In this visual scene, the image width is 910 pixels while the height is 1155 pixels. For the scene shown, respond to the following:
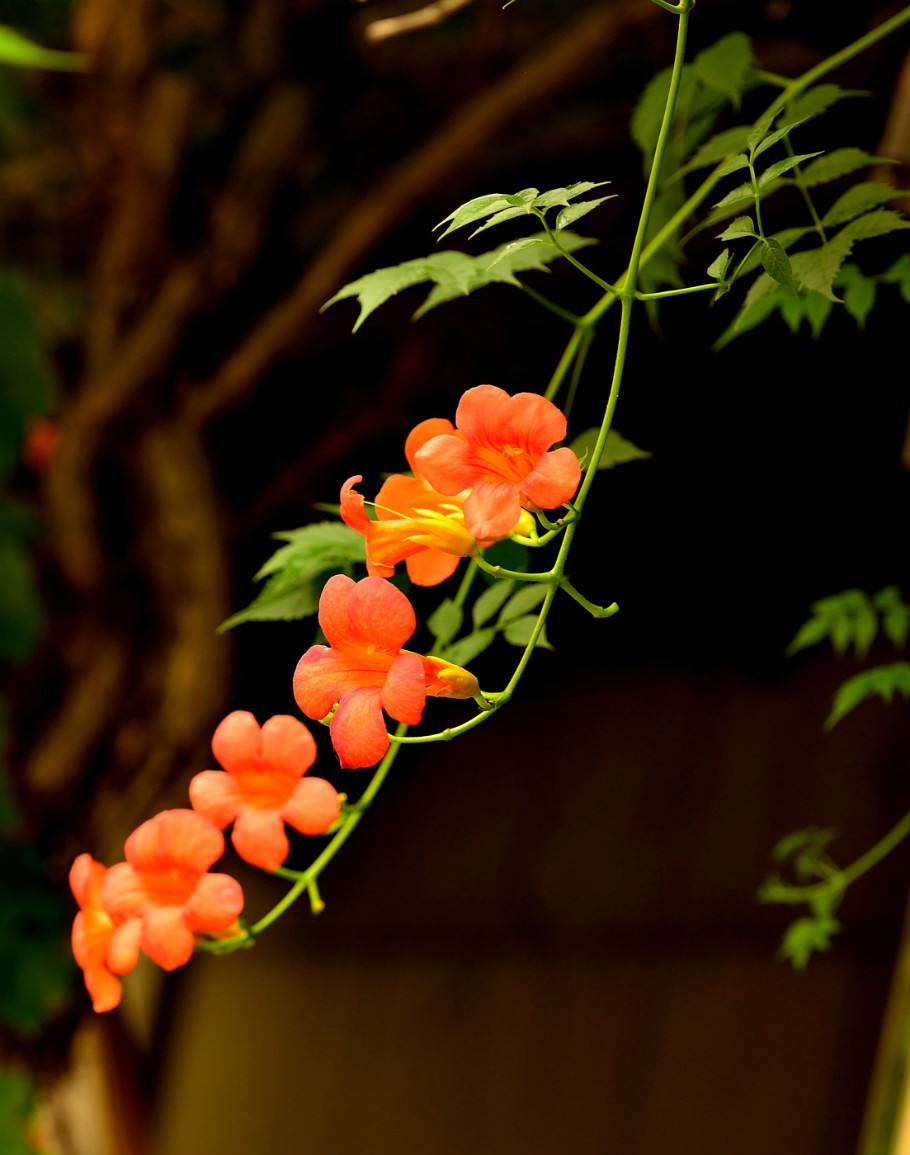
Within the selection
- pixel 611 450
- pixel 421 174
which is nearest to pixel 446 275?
pixel 611 450

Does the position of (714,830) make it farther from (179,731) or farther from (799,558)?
(179,731)

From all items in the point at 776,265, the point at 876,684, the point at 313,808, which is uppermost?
the point at 776,265

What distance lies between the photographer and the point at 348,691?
19.1 inches

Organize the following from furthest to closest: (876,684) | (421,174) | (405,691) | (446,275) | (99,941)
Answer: (421,174) < (876,684) < (446,275) < (99,941) < (405,691)

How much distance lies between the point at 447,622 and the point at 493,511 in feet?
0.77

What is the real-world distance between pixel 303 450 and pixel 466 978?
2.66 feet

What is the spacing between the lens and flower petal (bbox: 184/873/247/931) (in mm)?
522

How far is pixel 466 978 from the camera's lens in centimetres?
173

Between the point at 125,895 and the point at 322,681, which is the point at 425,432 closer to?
the point at 322,681

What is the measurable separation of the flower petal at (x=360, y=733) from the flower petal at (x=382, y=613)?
0.03m

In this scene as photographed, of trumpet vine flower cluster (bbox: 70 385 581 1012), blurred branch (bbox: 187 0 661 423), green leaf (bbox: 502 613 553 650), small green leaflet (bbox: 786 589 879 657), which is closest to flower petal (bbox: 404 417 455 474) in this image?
trumpet vine flower cluster (bbox: 70 385 581 1012)

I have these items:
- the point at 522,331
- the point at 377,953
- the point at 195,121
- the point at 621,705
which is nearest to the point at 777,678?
the point at 621,705

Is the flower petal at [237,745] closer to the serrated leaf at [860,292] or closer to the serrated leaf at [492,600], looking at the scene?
the serrated leaf at [492,600]

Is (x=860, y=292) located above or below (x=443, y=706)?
above
